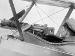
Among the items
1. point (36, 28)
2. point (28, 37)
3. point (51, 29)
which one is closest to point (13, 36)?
point (28, 37)

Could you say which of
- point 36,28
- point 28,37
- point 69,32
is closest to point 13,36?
point 28,37

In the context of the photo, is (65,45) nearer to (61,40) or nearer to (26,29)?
(61,40)

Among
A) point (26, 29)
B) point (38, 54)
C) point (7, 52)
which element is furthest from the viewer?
point (26, 29)

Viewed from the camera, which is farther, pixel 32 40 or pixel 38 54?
pixel 32 40

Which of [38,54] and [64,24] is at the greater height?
[64,24]

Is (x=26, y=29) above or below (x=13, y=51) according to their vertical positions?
above

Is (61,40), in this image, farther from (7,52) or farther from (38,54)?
(7,52)

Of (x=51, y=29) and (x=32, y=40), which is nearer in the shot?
(x=32, y=40)

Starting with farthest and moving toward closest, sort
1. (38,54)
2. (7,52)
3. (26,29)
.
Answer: (26,29) < (7,52) < (38,54)
